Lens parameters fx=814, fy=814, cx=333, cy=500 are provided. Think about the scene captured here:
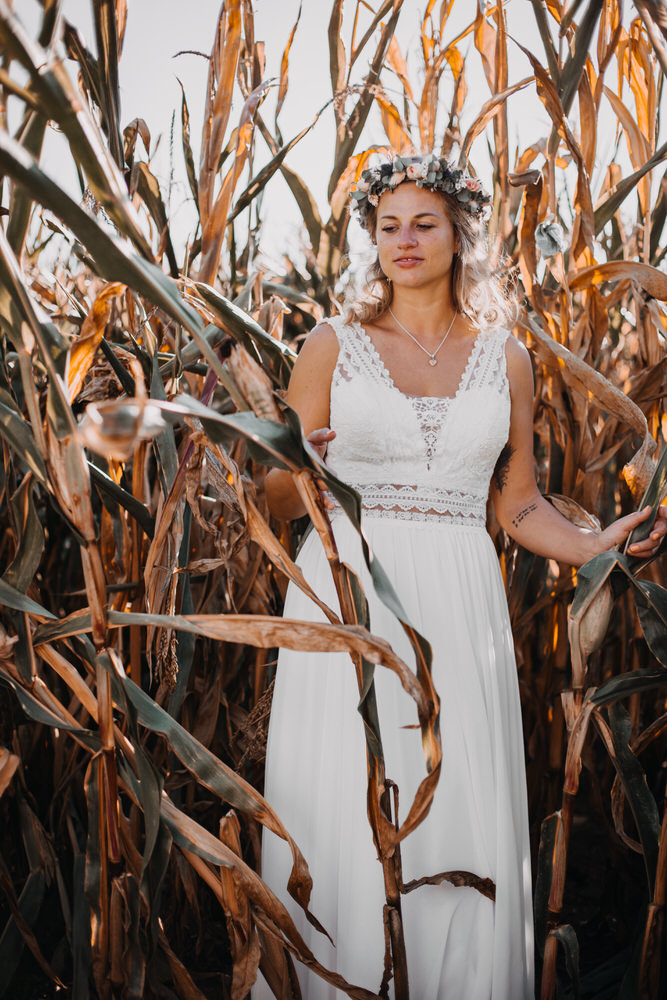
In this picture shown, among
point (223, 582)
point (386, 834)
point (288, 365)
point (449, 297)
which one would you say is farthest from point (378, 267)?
point (386, 834)

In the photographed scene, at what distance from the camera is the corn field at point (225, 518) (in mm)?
686

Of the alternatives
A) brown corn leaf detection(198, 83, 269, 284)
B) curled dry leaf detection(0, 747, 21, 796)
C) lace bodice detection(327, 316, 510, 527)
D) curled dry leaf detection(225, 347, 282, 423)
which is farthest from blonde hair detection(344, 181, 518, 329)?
curled dry leaf detection(0, 747, 21, 796)

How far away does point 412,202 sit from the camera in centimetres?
127

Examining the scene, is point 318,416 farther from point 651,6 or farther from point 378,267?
point 651,6

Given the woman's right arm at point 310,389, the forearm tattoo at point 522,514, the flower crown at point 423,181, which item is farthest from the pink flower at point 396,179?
the forearm tattoo at point 522,514

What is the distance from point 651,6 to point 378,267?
658 mm

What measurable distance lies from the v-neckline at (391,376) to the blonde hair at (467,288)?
0.13ft

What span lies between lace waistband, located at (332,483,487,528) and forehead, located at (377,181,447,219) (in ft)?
1.41

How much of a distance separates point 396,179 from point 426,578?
24.6 inches

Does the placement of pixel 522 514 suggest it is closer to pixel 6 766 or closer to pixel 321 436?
pixel 321 436

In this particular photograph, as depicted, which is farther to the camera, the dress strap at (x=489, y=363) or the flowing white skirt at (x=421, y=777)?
the dress strap at (x=489, y=363)

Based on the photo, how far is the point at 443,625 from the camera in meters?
1.19

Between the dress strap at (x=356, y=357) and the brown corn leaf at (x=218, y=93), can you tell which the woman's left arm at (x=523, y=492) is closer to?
the dress strap at (x=356, y=357)

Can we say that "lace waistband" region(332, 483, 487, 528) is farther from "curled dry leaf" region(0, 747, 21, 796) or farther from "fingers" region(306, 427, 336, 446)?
"curled dry leaf" region(0, 747, 21, 796)
